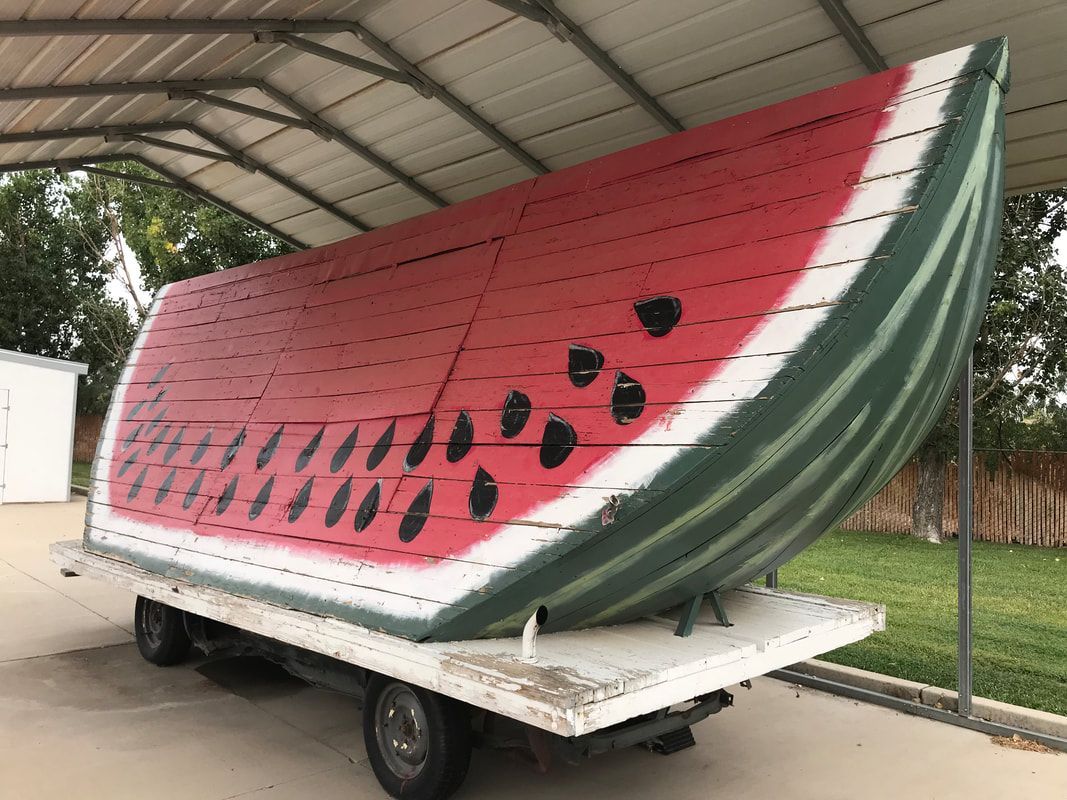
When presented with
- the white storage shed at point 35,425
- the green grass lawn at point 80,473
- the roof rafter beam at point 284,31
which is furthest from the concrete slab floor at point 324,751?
the green grass lawn at point 80,473

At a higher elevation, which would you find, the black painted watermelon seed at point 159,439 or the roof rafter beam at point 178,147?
the roof rafter beam at point 178,147

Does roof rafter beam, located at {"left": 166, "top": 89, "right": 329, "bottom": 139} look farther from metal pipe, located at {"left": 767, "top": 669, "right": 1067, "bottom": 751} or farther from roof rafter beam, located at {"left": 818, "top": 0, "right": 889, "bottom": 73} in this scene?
metal pipe, located at {"left": 767, "top": 669, "right": 1067, "bottom": 751}

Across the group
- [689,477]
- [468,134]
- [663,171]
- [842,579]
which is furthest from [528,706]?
[842,579]

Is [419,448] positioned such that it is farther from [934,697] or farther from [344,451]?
[934,697]

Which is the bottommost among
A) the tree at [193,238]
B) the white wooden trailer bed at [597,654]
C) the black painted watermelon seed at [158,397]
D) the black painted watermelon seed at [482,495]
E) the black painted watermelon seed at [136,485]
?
the white wooden trailer bed at [597,654]

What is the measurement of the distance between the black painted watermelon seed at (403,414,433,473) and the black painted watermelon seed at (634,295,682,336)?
3.97 feet

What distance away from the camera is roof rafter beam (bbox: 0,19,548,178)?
3879 millimetres

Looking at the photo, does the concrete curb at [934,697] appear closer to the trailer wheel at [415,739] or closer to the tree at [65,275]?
the trailer wheel at [415,739]

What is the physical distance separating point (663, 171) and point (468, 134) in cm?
274

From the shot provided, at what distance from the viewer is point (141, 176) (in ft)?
23.3

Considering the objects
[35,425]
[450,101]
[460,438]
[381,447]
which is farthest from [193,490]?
[35,425]

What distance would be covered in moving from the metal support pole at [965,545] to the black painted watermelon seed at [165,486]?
4.91 metres

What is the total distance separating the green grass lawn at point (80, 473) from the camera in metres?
22.3

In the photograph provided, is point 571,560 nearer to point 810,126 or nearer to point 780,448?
point 780,448
